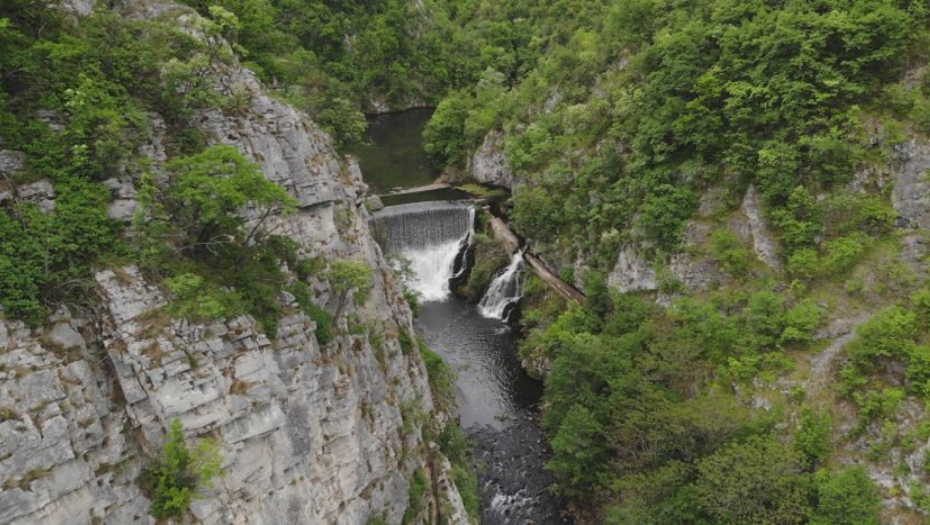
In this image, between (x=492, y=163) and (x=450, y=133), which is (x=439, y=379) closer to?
(x=492, y=163)

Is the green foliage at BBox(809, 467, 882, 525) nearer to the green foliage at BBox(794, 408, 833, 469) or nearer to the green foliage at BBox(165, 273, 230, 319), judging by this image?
the green foliage at BBox(794, 408, 833, 469)

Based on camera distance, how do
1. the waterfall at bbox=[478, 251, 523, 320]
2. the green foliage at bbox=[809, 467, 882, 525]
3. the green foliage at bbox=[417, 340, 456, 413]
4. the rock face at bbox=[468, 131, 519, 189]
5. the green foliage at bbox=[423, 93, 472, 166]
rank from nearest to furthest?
1. the green foliage at bbox=[809, 467, 882, 525]
2. the green foliage at bbox=[417, 340, 456, 413]
3. the waterfall at bbox=[478, 251, 523, 320]
4. the rock face at bbox=[468, 131, 519, 189]
5. the green foliage at bbox=[423, 93, 472, 166]

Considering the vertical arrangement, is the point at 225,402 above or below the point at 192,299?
below

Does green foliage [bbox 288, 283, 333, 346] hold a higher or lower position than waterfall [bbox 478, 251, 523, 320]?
higher

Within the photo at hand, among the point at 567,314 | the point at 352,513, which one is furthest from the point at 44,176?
the point at 567,314

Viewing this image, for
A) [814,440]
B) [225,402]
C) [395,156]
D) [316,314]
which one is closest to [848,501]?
[814,440]

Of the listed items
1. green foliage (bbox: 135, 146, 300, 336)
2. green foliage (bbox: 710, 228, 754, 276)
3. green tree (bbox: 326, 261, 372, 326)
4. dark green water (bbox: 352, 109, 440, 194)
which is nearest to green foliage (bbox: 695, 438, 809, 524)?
green foliage (bbox: 710, 228, 754, 276)
